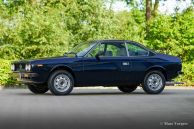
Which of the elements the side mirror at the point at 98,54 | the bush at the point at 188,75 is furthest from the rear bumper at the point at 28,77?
the bush at the point at 188,75

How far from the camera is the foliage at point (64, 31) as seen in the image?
88.9ft

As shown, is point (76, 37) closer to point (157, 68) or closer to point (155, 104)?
point (157, 68)

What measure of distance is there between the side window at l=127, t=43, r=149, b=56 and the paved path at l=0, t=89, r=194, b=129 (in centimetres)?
198

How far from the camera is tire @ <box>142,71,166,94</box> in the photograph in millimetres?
19891

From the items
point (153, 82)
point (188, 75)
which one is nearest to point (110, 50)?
point (153, 82)

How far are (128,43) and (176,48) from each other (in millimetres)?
14302

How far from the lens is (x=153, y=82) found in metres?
20.0

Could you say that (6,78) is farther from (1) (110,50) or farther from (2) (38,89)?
→ (1) (110,50)

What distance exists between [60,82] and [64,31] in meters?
9.92

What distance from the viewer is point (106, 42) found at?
1986 cm

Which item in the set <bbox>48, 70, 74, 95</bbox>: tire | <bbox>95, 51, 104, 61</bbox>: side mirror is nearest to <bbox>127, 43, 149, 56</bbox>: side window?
<bbox>95, 51, 104, 61</bbox>: side mirror

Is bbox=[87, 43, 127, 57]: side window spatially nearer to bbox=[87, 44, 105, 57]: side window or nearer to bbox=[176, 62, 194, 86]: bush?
bbox=[87, 44, 105, 57]: side window

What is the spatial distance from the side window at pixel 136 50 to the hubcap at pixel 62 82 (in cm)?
236

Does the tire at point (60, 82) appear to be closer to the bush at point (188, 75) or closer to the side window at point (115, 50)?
the side window at point (115, 50)
